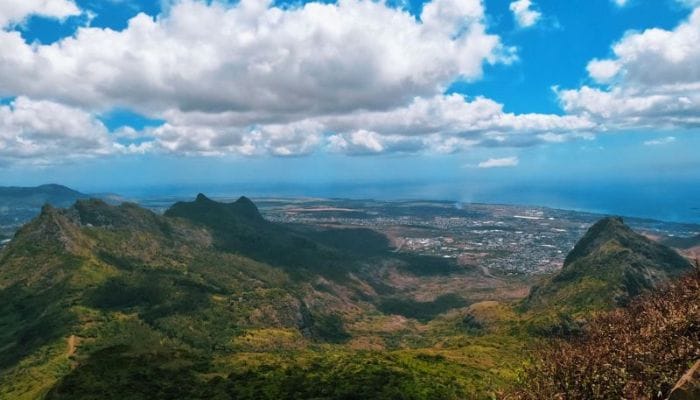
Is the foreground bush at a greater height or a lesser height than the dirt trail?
greater

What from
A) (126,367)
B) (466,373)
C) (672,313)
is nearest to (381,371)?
(466,373)

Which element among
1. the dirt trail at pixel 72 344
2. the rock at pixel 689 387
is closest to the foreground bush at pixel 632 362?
the rock at pixel 689 387

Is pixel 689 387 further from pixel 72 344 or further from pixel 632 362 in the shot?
pixel 72 344

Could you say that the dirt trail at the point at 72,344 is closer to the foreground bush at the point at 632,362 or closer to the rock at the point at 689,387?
the foreground bush at the point at 632,362

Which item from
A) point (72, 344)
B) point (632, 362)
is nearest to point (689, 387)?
point (632, 362)

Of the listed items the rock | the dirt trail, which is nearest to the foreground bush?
the rock

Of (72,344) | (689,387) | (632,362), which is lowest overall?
(72,344)

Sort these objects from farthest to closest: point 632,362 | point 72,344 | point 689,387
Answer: point 72,344 → point 632,362 → point 689,387

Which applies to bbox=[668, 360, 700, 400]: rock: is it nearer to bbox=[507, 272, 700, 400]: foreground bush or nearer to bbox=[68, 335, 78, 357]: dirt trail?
bbox=[507, 272, 700, 400]: foreground bush
